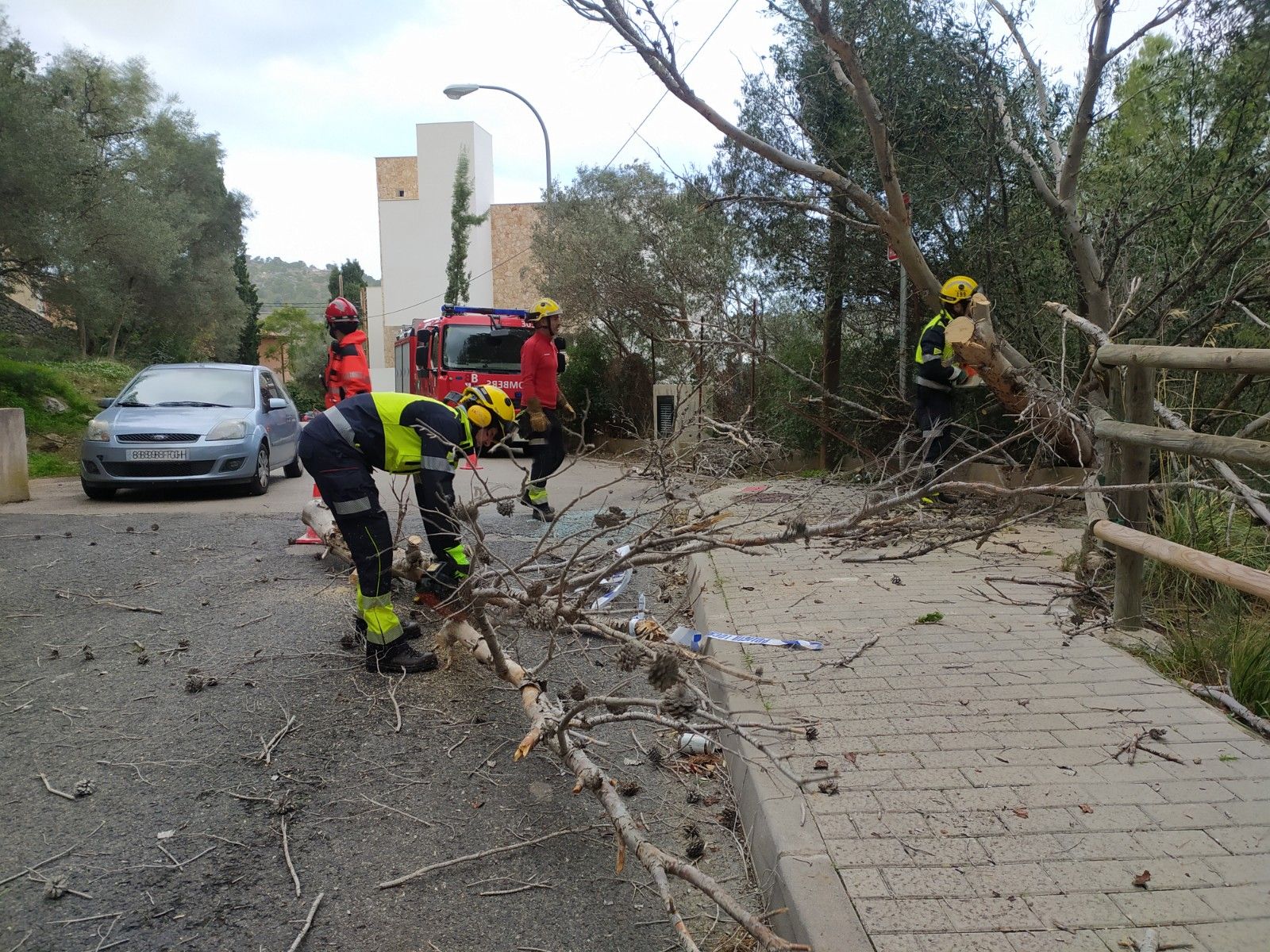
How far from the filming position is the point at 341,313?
7.80m

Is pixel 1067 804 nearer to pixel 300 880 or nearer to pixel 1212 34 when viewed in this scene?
pixel 300 880

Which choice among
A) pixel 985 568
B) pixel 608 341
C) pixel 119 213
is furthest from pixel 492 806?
pixel 119 213

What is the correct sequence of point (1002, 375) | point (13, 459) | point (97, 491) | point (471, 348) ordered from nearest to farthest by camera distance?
point (1002, 375), point (13, 459), point (97, 491), point (471, 348)

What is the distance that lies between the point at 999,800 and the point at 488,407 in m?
3.24

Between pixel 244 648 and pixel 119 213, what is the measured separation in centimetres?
1894

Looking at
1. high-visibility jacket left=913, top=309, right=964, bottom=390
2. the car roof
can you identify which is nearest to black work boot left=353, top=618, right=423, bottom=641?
high-visibility jacket left=913, top=309, right=964, bottom=390

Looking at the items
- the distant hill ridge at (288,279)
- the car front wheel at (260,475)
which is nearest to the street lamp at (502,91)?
the car front wheel at (260,475)

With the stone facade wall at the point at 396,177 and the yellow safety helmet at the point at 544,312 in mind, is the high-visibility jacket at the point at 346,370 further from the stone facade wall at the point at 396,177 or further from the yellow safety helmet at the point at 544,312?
the stone facade wall at the point at 396,177

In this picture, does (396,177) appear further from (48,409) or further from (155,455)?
(155,455)

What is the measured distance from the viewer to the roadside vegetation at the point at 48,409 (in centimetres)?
1358

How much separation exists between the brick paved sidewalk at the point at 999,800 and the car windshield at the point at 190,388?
324 inches

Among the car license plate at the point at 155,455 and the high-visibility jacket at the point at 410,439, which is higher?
the high-visibility jacket at the point at 410,439

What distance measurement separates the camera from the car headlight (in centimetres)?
998

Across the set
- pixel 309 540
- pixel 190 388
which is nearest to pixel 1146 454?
pixel 309 540
